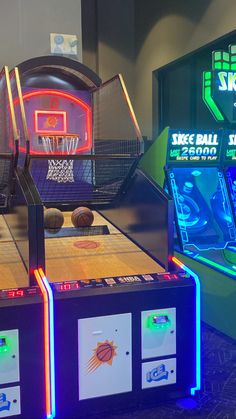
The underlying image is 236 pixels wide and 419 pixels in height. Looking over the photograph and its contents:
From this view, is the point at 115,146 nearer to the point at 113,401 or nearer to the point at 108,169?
the point at 108,169

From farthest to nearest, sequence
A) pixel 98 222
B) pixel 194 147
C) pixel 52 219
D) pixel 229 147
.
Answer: pixel 229 147
pixel 194 147
pixel 98 222
pixel 52 219

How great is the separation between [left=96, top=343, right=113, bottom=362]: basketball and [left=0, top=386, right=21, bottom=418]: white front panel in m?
0.43

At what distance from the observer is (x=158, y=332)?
7.61 feet

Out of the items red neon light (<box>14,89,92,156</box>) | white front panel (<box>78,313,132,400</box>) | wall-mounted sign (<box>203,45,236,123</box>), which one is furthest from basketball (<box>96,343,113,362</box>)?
red neon light (<box>14,89,92,156</box>)

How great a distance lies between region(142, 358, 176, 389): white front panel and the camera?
2307 mm

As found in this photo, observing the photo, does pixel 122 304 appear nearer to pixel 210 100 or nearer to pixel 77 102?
pixel 210 100

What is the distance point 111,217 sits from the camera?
368 cm

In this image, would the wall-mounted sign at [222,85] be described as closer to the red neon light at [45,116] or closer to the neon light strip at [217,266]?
the neon light strip at [217,266]

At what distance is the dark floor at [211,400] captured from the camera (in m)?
2.33

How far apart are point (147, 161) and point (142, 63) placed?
4.34m

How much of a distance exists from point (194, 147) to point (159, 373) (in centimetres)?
211


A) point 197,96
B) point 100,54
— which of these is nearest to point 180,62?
point 197,96

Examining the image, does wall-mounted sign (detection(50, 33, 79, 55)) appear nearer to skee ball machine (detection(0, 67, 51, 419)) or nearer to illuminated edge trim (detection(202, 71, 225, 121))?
illuminated edge trim (detection(202, 71, 225, 121))

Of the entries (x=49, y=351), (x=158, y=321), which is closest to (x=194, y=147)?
(x=158, y=321)
